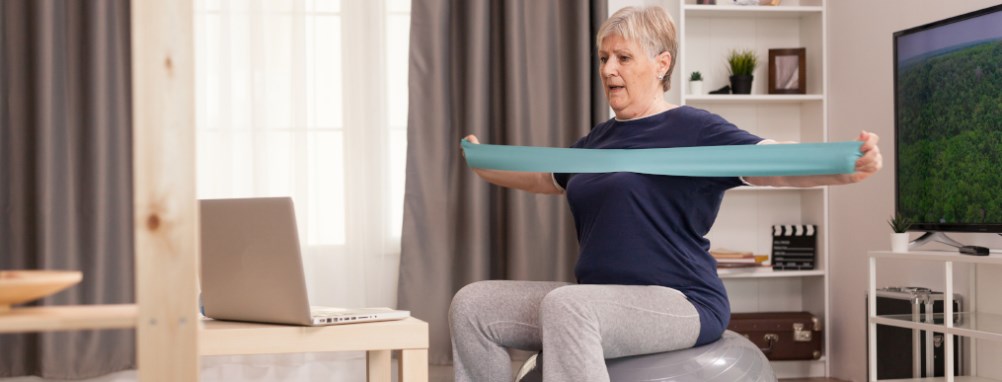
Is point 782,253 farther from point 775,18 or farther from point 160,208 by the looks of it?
point 160,208

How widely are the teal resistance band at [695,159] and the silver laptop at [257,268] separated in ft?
1.86

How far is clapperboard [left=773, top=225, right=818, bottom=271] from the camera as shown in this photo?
4.17m

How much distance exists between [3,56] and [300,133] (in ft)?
3.58

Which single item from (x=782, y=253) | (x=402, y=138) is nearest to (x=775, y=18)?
(x=782, y=253)

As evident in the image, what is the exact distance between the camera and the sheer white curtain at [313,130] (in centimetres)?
383

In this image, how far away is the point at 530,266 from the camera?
396 centimetres

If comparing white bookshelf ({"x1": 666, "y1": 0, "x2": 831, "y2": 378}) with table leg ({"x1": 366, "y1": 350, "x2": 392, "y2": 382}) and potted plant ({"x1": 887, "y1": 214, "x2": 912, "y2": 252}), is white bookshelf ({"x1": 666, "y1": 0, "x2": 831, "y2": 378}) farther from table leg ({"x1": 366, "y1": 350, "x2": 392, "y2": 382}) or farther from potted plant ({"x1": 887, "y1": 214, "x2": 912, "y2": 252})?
table leg ({"x1": 366, "y1": 350, "x2": 392, "y2": 382})

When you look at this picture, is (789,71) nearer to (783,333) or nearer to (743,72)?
(743,72)

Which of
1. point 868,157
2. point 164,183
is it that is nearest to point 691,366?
point 868,157

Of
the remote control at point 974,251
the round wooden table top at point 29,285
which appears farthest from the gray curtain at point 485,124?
the round wooden table top at point 29,285

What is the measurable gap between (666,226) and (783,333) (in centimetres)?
195

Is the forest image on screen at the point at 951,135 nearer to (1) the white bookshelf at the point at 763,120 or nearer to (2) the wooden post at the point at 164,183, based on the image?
(1) the white bookshelf at the point at 763,120

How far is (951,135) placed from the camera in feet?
10.5

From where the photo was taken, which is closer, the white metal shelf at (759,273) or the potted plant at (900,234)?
the potted plant at (900,234)
